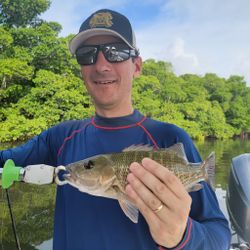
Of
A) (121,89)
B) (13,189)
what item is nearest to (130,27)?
(121,89)

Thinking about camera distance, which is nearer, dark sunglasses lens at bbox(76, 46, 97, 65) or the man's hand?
the man's hand

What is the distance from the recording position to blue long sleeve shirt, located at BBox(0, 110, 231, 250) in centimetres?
166

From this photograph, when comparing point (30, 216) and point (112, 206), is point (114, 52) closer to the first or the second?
point (112, 206)

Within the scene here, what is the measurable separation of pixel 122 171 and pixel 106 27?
86 centimetres

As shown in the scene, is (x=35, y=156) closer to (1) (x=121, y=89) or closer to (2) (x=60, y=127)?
(2) (x=60, y=127)

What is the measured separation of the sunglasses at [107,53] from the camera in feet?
6.40

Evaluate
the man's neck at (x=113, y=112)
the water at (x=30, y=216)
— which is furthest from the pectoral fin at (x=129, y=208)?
the water at (x=30, y=216)

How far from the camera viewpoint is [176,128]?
1.86 m

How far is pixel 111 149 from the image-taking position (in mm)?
1849

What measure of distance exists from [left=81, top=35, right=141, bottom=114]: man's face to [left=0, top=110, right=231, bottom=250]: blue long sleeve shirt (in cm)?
9

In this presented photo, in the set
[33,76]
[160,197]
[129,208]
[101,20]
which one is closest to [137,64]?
[101,20]

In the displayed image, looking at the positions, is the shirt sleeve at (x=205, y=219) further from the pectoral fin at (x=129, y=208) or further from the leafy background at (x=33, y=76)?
the leafy background at (x=33, y=76)

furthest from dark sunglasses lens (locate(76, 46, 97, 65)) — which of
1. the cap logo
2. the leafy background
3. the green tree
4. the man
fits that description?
the green tree

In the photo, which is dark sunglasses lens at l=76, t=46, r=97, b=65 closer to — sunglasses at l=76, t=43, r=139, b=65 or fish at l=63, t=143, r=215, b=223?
sunglasses at l=76, t=43, r=139, b=65
